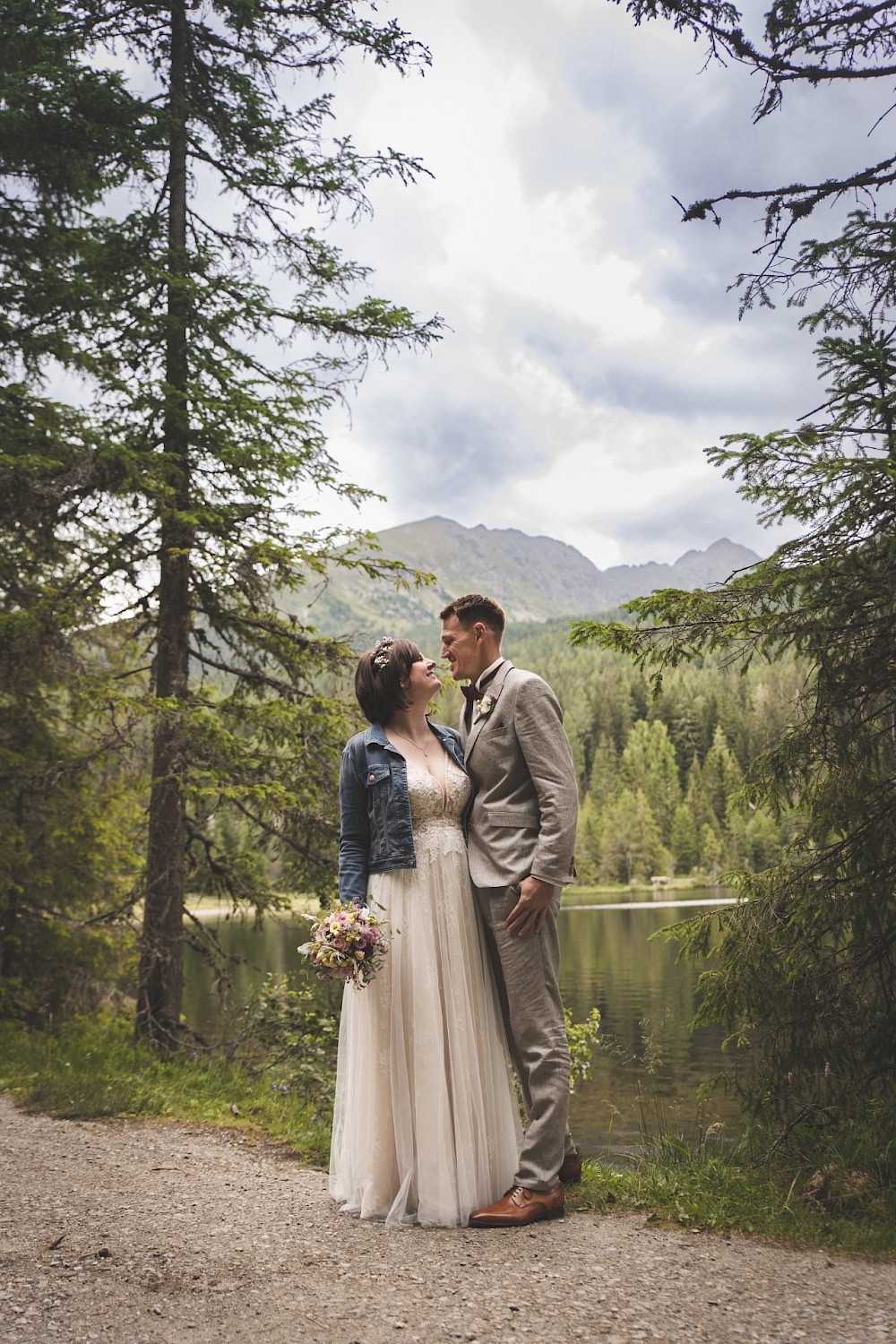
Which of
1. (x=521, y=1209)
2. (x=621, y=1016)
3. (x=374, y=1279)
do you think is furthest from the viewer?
(x=621, y=1016)

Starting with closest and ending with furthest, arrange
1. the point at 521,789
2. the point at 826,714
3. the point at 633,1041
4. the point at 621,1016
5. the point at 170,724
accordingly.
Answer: the point at 521,789, the point at 826,714, the point at 170,724, the point at 633,1041, the point at 621,1016

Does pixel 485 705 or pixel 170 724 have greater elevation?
pixel 170 724

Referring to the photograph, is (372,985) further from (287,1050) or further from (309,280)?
(309,280)

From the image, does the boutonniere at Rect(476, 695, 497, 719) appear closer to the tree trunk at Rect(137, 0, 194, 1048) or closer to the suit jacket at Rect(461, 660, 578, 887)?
the suit jacket at Rect(461, 660, 578, 887)

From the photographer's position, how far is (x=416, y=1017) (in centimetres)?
359

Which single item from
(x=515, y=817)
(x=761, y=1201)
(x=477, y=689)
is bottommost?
(x=761, y=1201)

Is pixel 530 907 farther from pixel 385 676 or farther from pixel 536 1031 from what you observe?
pixel 385 676

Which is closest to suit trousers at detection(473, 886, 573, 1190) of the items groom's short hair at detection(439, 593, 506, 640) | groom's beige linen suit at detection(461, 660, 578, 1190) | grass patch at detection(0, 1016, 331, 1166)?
groom's beige linen suit at detection(461, 660, 578, 1190)

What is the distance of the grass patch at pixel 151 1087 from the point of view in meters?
5.58

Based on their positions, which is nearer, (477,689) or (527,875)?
(527,875)

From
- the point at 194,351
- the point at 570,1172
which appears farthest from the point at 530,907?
the point at 194,351

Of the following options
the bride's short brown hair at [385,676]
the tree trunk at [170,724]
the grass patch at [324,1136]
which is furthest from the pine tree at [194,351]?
the bride's short brown hair at [385,676]

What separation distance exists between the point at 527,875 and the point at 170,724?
186 inches

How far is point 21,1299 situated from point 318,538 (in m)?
5.84
